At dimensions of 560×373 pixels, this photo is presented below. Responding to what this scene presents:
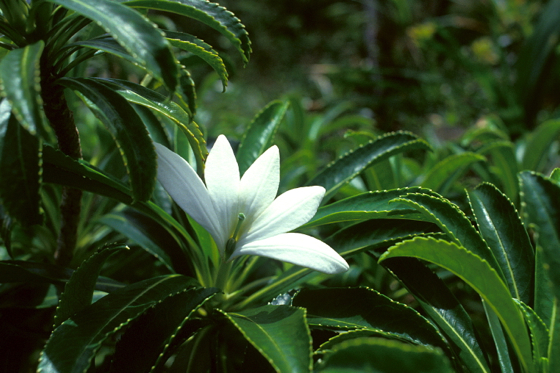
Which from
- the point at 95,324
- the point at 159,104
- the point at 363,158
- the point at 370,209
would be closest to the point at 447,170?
the point at 363,158

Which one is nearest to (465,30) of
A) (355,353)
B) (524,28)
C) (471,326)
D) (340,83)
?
(524,28)

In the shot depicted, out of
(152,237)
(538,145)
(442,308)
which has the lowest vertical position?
(152,237)

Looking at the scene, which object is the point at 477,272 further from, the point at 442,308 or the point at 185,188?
the point at 185,188

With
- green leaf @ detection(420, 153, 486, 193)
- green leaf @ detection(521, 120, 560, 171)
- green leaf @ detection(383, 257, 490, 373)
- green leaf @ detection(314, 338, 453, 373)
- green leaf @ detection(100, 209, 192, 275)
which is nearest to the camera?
green leaf @ detection(314, 338, 453, 373)

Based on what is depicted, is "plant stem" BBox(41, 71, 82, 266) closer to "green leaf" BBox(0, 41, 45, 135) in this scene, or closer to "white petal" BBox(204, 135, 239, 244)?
"green leaf" BBox(0, 41, 45, 135)

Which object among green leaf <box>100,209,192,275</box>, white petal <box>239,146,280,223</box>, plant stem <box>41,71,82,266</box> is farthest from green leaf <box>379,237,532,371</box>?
plant stem <box>41,71,82,266</box>

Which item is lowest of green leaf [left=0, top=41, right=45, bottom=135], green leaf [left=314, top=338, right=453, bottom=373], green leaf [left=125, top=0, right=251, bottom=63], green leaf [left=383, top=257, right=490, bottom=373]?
green leaf [left=383, top=257, right=490, bottom=373]

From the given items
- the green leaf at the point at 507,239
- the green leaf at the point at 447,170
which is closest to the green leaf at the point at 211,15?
the green leaf at the point at 507,239
